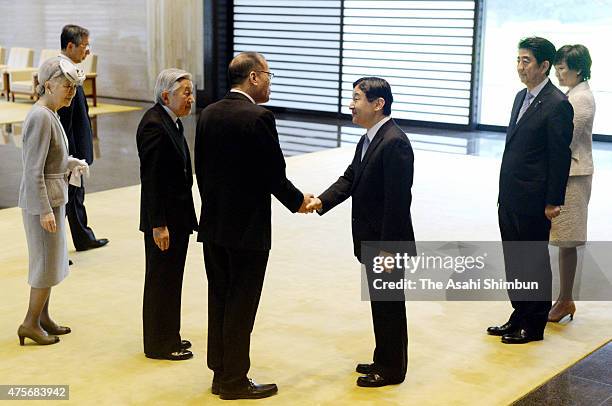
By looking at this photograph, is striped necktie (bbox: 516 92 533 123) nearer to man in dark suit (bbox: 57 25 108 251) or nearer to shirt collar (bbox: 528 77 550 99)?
shirt collar (bbox: 528 77 550 99)

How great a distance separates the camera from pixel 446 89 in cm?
1371

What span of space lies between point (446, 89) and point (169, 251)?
9.78m

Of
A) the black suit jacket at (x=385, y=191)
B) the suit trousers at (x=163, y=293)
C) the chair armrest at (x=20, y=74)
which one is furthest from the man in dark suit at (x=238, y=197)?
the chair armrest at (x=20, y=74)

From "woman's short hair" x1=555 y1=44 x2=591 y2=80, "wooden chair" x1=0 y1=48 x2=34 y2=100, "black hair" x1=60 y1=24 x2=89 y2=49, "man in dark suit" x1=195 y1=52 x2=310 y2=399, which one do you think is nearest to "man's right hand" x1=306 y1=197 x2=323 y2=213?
"man in dark suit" x1=195 y1=52 x2=310 y2=399

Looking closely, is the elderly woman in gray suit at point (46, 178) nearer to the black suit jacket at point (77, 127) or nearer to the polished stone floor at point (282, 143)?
the black suit jacket at point (77, 127)

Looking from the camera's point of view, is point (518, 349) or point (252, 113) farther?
point (518, 349)

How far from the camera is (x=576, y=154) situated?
17.1 ft

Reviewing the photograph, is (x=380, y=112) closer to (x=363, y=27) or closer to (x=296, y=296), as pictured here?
(x=296, y=296)

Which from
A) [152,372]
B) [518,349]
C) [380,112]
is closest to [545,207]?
[518,349]

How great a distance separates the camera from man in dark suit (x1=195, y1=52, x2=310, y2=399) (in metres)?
3.93

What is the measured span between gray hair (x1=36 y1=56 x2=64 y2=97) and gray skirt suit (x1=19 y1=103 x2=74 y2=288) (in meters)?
0.10
